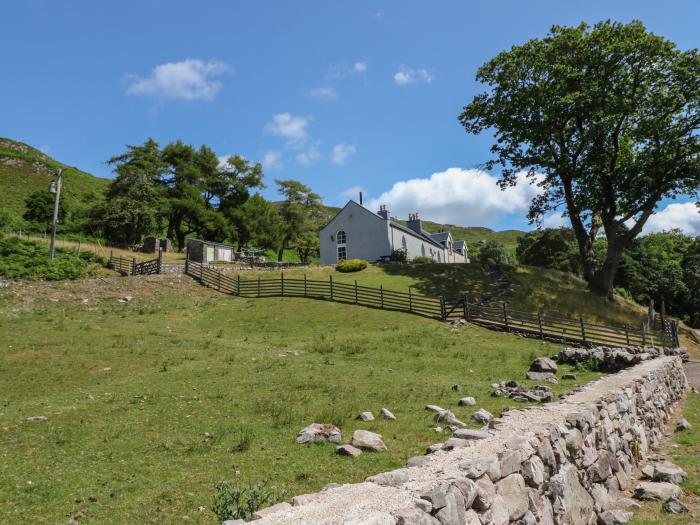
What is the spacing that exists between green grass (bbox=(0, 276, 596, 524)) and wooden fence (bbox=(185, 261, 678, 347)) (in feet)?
6.98

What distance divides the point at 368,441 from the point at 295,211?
75.5 meters

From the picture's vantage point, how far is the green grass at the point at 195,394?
22.9 ft

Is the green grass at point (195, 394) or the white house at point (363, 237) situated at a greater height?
the white house at point (363, 237)

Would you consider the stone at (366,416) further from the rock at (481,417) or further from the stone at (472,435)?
the stone at (472,435)

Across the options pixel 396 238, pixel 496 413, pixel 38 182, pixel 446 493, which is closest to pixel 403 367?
pixel 496 413

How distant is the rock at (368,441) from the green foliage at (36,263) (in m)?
36.1

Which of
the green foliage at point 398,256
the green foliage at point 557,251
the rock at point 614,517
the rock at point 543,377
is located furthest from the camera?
the green foliage at point 557,251

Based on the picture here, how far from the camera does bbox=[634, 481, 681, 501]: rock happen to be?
24.2 ft

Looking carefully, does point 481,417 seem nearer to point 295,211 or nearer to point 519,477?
point 519,477

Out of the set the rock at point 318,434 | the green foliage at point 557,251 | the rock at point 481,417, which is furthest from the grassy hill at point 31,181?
the rock at point 481,417

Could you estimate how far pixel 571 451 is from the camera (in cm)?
709

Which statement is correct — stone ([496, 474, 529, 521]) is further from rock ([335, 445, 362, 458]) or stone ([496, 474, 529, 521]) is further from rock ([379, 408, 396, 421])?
rock ([379, 408, 396, 421])

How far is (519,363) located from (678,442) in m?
8.16

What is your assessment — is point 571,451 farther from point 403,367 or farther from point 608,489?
point 403,367
